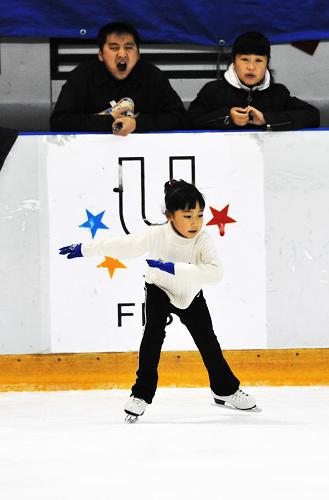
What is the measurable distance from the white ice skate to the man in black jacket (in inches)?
51.4

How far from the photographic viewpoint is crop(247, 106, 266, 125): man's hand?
493 centimetres

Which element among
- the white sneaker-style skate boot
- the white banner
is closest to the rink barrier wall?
the white banner

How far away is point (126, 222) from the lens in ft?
16.1

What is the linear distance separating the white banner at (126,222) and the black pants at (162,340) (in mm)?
568

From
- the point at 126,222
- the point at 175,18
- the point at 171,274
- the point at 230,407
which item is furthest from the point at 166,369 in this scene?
the point at 175,18

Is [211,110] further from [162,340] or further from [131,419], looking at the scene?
[131,419]

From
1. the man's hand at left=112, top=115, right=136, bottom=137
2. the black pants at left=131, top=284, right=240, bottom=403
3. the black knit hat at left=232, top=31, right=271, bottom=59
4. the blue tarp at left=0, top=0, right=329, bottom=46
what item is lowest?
the black pants at left=131, top=284, right=240, bottom=403

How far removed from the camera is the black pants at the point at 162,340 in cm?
426

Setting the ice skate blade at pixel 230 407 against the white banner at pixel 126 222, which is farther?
the white banner at pixel 126 222

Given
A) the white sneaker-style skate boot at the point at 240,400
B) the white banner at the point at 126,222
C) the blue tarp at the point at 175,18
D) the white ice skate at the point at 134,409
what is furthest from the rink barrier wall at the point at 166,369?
the blue tarp at the point at 175,18

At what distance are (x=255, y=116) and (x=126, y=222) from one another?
27.9 inches

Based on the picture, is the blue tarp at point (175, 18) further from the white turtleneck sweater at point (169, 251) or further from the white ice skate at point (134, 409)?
the white ice skate at point (134, 409)


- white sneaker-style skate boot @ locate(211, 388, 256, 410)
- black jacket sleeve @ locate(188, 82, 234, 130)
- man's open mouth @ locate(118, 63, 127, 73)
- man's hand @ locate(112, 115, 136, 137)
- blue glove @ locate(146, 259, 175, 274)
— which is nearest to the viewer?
blue glove @ locate(146, 259, 175, 274)

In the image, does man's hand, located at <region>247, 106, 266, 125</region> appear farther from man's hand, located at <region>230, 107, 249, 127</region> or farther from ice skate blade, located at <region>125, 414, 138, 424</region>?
ice skate blade, located at <region>125, 414, 138, 424</region>
